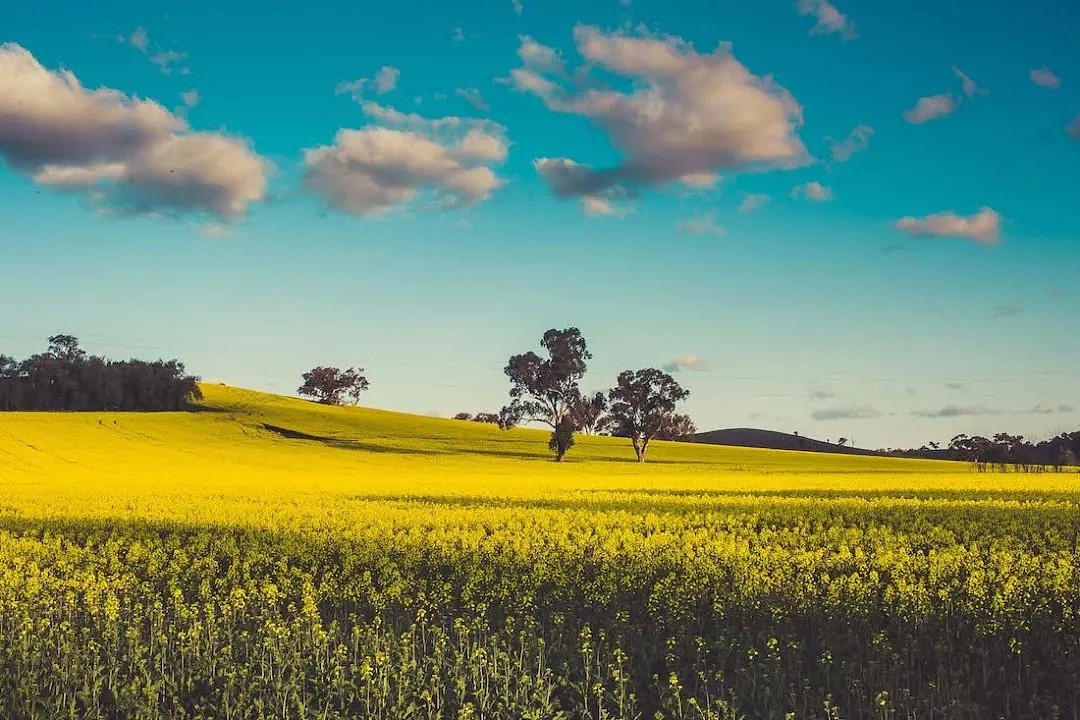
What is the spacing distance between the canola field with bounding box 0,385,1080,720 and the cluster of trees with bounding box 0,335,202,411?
3537 inches

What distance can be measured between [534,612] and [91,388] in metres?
122

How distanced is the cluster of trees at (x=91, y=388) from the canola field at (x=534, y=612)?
89834 mm

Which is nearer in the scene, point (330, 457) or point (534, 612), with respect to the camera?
point (534, 612)

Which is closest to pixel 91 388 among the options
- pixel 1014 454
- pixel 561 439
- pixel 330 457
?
pixel 330 457

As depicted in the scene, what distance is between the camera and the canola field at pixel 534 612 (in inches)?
419

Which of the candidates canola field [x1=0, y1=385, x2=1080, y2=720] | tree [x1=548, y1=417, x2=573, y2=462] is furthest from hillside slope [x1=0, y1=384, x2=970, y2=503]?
canola field [x1=0, y1=385, x2=1080, y2=720]

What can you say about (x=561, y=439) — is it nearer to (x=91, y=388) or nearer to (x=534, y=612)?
(x=91, y=388)

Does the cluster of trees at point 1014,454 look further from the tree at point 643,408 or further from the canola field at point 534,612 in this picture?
the canola field at point 534,612

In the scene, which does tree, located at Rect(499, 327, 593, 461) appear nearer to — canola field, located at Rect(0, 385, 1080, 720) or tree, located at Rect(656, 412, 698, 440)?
tree, located at Rect(656, 412, 698, 440)

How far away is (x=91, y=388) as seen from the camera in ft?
399

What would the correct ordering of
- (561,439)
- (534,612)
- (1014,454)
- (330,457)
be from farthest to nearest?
(1014,454) < (561,439) < (330,457) < (534,612)

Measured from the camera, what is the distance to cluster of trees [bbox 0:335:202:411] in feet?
393

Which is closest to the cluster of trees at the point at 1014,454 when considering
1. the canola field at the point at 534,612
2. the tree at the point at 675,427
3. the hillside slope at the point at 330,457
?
the hillside slope at the point at 330,457

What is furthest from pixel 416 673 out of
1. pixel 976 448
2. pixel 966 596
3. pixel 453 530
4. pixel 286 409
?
pixel 976 448
